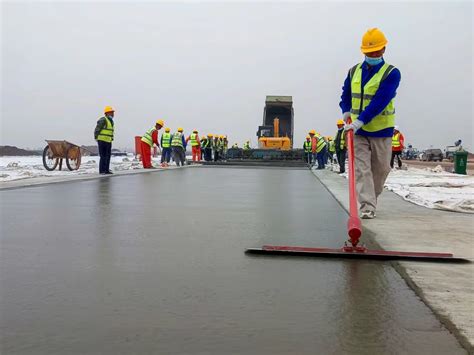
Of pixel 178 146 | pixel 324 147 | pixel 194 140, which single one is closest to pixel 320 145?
pixel 324 147

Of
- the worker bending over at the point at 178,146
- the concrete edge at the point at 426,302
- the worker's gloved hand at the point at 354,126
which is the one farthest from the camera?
the worker bending over at the point at 178,146

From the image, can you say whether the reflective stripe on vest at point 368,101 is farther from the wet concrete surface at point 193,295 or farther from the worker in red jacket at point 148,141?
the worker in red jacket at point 148,141

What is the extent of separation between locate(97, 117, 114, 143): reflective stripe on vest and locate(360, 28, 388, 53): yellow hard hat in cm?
933

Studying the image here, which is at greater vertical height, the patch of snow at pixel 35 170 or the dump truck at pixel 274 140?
the dump truck at pixel 274 140

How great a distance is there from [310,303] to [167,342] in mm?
812

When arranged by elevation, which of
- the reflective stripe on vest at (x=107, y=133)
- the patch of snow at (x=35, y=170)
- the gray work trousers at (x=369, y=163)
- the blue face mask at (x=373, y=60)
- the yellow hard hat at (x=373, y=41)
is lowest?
the patch of snow at (x=35, y=170)

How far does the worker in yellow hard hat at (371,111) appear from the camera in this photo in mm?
5117

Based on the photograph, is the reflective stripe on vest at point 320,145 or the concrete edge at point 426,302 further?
the reflective stripe on vest at point 320,145

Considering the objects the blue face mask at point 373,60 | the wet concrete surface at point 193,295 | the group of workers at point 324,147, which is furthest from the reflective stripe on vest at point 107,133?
the blue face mask at point 373,60

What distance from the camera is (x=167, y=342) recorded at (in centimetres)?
194

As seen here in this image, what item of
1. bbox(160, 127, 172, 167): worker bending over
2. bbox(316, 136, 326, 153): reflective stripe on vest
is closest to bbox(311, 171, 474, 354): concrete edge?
bbox(316, 136, 326, 153): reflective stripe on vest

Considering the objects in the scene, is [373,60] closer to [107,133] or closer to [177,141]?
[107,133]

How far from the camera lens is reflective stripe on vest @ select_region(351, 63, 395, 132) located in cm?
527

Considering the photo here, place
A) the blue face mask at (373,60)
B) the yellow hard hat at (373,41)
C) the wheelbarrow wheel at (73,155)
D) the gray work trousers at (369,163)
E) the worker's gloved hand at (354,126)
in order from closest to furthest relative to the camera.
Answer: the worker's gloved hand at (354,126)
the yellow hard hat at (373,41)
the blue face mask at (373,60)
the gray work trousers at (369,163)
the wheelbarrow wheel at (73,155)
